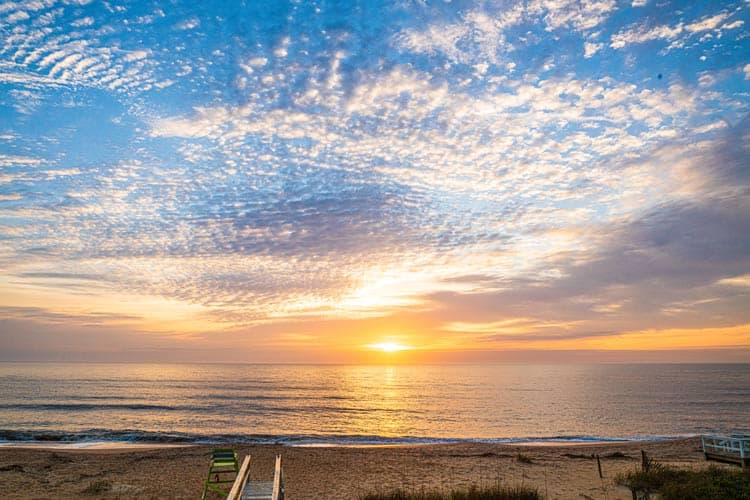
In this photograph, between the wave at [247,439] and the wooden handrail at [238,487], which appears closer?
the wooden handrail at [238,487]

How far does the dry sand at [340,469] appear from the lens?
17.0 metres

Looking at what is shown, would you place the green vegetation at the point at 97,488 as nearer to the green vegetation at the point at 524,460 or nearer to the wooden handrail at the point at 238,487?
the wooden handrail at the point at 238,487

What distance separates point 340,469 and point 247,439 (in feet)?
45.7

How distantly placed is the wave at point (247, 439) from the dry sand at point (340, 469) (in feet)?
15.4

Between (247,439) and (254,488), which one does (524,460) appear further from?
(247,439)

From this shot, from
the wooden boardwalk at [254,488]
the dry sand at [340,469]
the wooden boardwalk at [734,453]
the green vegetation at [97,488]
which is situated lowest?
the dry sand at [340,469]

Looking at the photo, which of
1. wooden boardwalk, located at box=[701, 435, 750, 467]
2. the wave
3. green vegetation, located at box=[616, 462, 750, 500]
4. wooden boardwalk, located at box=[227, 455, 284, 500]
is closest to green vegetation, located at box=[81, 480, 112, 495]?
wooden boardwalk, located at box=[227, 455, 284, 500]

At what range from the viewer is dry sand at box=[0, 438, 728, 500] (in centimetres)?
1697

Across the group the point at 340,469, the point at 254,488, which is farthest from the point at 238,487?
the point at 340,469

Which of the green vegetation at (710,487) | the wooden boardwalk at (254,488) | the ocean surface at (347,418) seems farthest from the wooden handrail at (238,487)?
the ocean surface at (347,418)

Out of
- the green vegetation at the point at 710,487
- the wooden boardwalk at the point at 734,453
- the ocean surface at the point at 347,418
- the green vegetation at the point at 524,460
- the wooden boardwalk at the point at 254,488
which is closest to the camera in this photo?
the wooden boardwalk at the point at 254,488

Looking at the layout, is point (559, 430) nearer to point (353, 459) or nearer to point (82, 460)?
point (353, 459)

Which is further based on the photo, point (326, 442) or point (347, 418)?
point (347, 418)

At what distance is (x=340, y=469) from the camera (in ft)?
70.6
